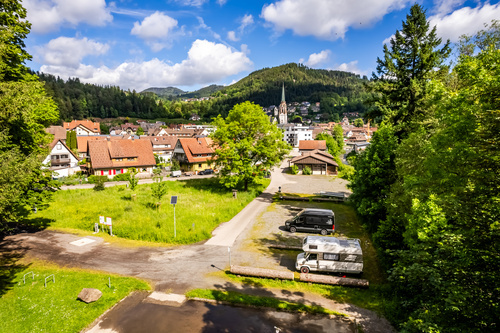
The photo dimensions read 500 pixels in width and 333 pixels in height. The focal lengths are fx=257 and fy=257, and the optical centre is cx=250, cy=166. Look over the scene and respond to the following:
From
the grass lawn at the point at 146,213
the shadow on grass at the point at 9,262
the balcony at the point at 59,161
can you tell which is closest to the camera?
the shadow on grass at the point at 9,262

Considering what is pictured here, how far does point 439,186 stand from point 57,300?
1846 cm

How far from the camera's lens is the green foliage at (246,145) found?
1267 inches

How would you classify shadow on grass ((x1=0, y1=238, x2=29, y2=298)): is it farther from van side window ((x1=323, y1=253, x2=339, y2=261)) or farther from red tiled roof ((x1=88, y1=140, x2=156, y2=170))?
red tiled roof ((x1=88, y1=140, x2=156, y2=170))

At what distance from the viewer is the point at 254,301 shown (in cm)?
1247

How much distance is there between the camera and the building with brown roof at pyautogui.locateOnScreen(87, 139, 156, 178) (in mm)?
49219

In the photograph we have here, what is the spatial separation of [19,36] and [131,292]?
1944cm

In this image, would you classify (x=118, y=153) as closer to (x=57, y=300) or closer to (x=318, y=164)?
(x=318, y=164)

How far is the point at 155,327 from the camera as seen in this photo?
11000mm

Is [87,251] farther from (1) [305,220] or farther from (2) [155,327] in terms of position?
(1) [305,220]

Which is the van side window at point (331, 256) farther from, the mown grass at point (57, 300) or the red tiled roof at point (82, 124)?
the red tiled roof at point (82, 124)

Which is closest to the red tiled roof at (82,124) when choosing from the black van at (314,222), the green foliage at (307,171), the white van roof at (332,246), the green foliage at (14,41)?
the green foliage at (307,171)

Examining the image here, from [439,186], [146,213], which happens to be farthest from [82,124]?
[439,186]

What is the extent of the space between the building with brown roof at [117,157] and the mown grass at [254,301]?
4264cm

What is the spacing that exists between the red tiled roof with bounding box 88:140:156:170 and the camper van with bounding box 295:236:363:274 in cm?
4549
